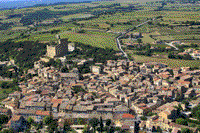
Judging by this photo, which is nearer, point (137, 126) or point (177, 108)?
point (137, 126)

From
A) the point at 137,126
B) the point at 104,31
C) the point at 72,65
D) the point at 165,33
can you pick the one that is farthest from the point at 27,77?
the point at 165,33

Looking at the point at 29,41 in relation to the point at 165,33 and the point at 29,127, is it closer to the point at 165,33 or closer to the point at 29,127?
the point at 165,33

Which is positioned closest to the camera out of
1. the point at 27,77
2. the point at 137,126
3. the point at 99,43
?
the point at 137,126

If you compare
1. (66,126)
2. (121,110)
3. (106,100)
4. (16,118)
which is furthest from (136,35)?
(16,118)

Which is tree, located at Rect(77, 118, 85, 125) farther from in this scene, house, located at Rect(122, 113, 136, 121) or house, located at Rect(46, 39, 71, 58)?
house, located at Rect(46, 39, 71, 58)

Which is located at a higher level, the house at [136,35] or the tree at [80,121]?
the house at [136,35]

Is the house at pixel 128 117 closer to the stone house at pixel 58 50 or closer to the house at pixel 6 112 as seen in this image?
the house at pixel 6 112

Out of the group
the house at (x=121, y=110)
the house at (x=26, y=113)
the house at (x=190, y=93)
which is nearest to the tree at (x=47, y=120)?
the house at (x=26, y=113)
